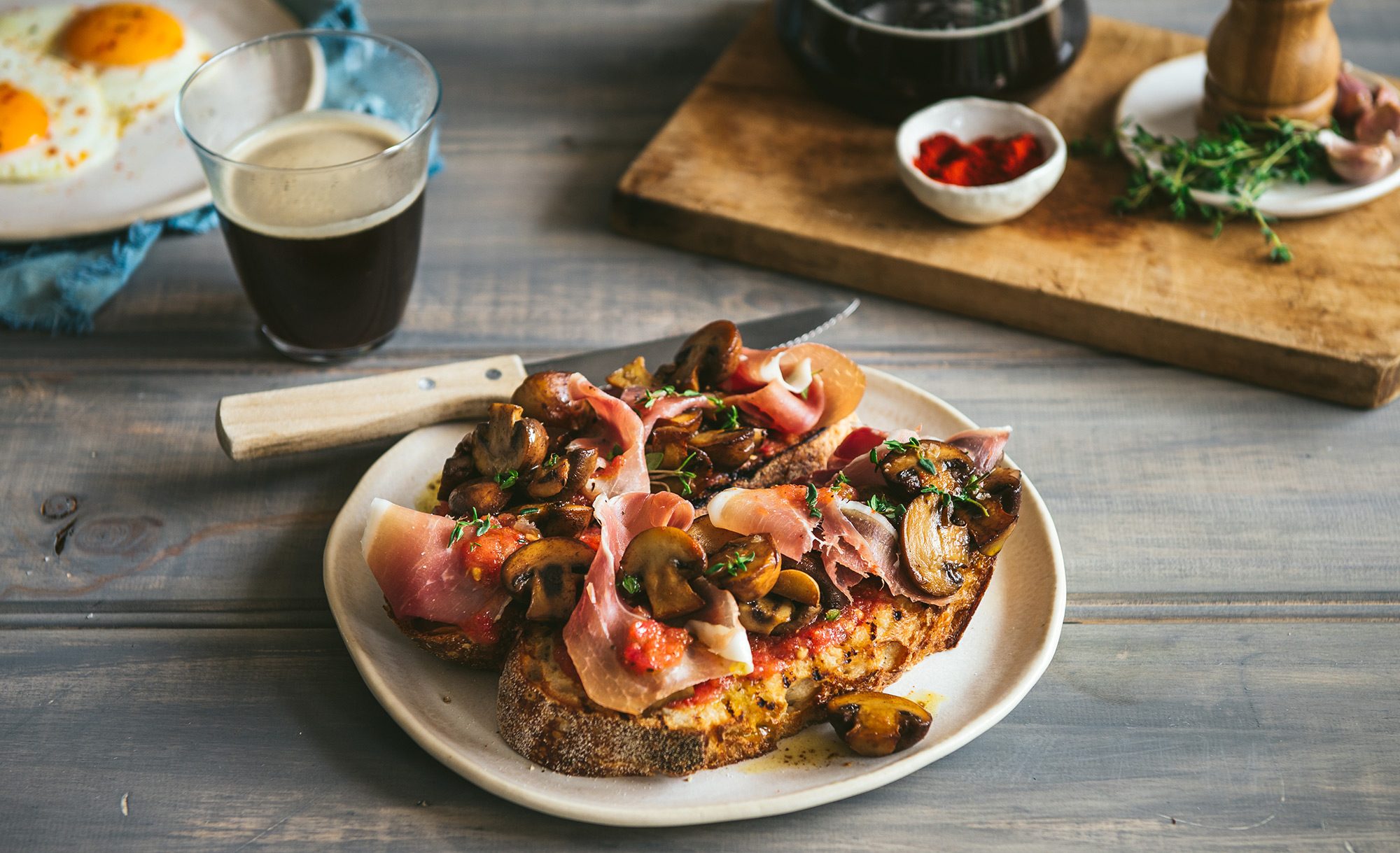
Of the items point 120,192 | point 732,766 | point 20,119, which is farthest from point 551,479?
point 20,119

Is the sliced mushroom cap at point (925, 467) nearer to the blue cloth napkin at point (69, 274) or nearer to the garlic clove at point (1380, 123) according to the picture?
the garlic clove at point (1380, 123)

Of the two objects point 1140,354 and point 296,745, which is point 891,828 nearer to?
point 296,745

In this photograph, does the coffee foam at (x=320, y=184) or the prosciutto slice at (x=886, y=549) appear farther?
the coffee foam at (x=320, y=184)

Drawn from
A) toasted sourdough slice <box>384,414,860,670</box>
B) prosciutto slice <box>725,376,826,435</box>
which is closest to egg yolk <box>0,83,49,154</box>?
toasted sourdough slice <box>384,414,860,670</box>

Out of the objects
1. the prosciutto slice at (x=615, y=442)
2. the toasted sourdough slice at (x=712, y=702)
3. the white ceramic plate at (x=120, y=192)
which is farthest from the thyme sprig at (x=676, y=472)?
the white ceramic plate at (x=120, y=192)

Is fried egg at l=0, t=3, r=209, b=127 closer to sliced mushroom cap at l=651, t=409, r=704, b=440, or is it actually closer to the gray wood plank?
the gray wood plank

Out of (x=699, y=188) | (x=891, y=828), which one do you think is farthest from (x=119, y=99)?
(x=891, y=828)

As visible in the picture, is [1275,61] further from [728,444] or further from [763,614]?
[763,614]
